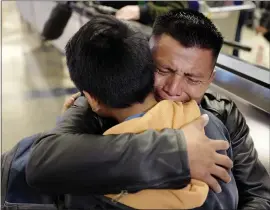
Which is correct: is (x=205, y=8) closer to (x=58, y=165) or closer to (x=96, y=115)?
(x=96, y=115)

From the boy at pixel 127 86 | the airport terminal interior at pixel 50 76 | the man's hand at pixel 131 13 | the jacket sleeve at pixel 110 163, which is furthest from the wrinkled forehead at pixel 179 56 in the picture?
the man's hand at pixel 131 13

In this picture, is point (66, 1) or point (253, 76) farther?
point (66, 1)

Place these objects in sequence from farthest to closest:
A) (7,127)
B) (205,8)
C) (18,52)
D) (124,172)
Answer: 1. (18,52)
2. (205,8)
3. (7,127)
4. (124,172)

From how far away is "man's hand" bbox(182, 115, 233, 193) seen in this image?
0.58 meters

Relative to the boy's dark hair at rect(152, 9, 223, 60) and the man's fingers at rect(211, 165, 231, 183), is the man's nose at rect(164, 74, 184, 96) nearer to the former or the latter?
the boy's dark hair at rect(152, 9, 223, 60)

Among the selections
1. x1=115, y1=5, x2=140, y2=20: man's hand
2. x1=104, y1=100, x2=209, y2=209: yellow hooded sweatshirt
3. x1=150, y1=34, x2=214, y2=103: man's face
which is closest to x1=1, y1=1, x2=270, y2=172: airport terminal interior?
x1=115, y1=5, x2=140, y2=20: man's hand

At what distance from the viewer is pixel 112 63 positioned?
598mm

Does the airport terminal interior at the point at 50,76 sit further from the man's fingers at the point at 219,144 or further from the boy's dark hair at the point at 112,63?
the boy's dark hair at the point at 112,63

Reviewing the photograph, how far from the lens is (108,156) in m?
0.57

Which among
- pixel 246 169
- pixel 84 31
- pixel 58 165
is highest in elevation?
pixel 84 31

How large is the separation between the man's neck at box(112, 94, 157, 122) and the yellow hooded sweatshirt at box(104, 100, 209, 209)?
3cm

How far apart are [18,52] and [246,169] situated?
2795 millimetres

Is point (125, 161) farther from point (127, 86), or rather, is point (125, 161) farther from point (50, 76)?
point (50, 76)

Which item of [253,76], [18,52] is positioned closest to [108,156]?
[253,76]
